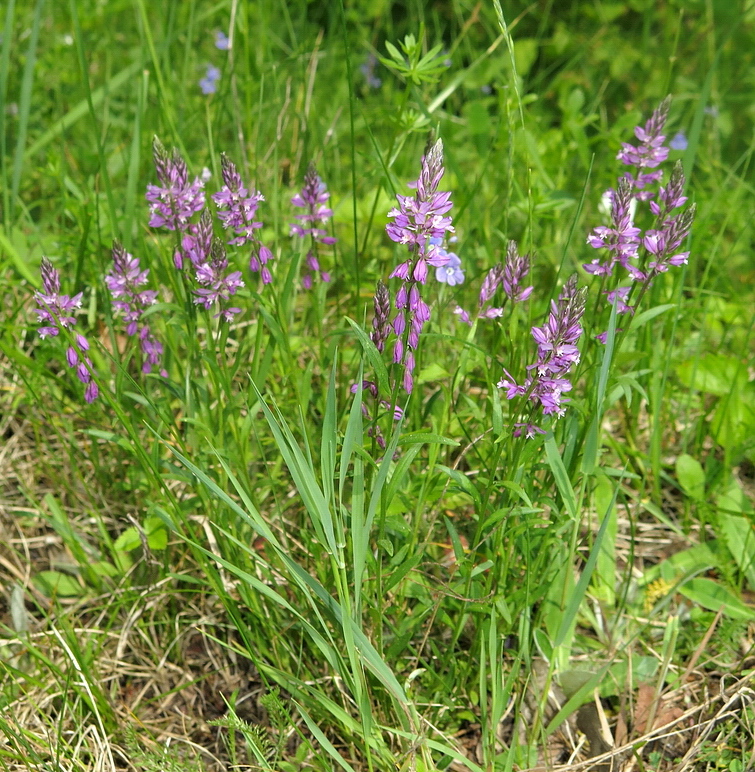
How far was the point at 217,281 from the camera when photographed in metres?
2.00

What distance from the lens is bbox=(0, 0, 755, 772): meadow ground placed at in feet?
6.12

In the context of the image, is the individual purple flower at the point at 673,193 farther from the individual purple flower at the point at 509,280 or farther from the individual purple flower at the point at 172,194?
the individual purple flower at the point at 172,194

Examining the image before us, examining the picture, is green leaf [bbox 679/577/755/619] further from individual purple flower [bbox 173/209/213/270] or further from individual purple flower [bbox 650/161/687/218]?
individual purple flower [bbox 173/209/213/270]

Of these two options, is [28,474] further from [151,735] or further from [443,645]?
[443,645]

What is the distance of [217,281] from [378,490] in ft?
2.29

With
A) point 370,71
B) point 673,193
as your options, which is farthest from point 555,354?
point 370,71

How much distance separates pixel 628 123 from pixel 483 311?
1613 millimetres

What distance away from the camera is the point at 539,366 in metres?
1.69

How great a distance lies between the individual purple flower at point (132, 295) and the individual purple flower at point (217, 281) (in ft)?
0.70

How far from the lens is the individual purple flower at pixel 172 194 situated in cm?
206

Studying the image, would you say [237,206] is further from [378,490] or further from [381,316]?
[378,490]

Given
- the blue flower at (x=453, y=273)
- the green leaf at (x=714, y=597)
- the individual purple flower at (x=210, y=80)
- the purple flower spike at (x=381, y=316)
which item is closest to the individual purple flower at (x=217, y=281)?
the purple flower spike at (x=381, y=316)

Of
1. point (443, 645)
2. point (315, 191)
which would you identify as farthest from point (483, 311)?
point (443, 645)

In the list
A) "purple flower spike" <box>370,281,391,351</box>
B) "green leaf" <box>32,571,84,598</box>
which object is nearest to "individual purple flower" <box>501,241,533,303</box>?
"purple flower spike" <box>370,281,391,351</box>
